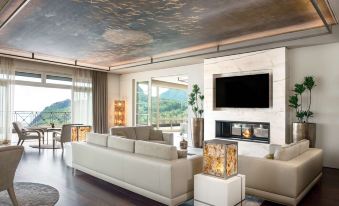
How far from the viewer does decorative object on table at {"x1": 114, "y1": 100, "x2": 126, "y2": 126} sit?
405 inches

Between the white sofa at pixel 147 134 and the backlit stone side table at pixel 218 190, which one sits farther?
the white sofa at pixel 147 134

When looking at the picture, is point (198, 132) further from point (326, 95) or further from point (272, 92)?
point (326, 95)

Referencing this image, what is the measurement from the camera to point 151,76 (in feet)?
31.4

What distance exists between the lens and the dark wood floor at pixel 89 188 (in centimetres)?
327

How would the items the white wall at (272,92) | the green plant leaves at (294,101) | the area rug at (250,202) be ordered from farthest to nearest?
the white wall at (272,92), the green plant leaves at (294,101), the area rug at (250,202)

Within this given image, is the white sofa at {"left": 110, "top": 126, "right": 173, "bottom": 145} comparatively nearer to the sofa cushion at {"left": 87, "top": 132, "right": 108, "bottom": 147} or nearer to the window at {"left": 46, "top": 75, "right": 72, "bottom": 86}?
the sofa cushion at {"left": 87, "top": 132, "right": 108, "bottom": 147}

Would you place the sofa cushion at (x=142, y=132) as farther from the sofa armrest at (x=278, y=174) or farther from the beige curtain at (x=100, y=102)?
the beige curtain at (x=100, y=102)

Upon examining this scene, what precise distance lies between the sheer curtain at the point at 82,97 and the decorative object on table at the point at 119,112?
1.08 m

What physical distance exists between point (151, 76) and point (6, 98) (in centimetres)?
496

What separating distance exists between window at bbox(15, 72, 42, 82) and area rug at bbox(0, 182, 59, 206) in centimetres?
548

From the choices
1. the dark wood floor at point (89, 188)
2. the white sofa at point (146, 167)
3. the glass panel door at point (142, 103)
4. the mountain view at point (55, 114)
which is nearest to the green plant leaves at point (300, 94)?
the dark wood floor at point (89, 188)

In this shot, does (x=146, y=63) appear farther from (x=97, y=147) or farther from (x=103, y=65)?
(x=97, y=147)

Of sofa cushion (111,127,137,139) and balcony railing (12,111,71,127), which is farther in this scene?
balcony railing (12,111,71,127)

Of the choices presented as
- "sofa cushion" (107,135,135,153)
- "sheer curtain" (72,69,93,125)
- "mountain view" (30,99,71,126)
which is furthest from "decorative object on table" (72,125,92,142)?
"mountain view" (30,99,71,126)
